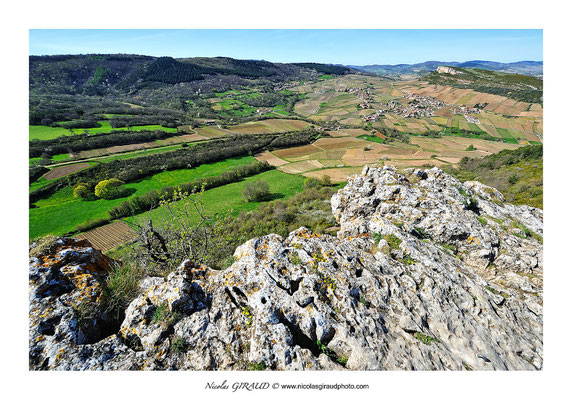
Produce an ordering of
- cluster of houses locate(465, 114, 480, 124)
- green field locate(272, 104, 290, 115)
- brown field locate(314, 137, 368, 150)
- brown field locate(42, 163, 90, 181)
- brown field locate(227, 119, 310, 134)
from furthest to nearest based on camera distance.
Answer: green field locate(272, 104, 290, 115) < cluster of houses locate(465, 114, 480, 124) < brown field locate(227, 119, 310, 134) < brown field locate(314, 137, 368, 150) < brown field locate(42, 163, 90, 181)

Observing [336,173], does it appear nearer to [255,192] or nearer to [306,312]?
[255,192]

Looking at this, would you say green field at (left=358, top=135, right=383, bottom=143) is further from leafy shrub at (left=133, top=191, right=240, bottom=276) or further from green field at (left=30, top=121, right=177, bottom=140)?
leafy shrub at (left=133, top=191, right=240, bottom=276)

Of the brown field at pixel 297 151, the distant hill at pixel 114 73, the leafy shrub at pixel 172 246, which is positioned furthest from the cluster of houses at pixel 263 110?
the leafy shrub at pixel 172 246

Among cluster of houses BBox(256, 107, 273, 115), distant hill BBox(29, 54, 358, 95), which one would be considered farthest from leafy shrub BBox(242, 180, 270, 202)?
distant hill BBox(29, 54, 358, 95)

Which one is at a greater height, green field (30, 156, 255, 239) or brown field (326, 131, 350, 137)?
brown field (326, 131, 350, 137)

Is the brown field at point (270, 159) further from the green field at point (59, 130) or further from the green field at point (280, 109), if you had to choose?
the green field at point (280, 109)

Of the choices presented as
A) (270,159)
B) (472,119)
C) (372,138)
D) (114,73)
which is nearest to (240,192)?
(270,159)
